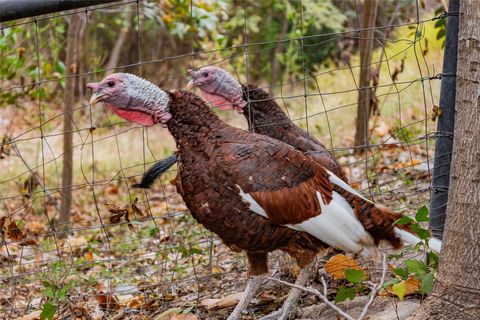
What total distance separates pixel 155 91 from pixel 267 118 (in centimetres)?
112

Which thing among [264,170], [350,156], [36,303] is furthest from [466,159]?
[350,156]

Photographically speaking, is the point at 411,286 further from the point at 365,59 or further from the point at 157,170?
the point at 365,59

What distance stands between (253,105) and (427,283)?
1.82m

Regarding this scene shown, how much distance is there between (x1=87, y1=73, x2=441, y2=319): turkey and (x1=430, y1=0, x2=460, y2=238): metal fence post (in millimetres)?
240

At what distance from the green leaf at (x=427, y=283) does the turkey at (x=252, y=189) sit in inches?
16.9

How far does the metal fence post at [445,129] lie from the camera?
12.7 ft

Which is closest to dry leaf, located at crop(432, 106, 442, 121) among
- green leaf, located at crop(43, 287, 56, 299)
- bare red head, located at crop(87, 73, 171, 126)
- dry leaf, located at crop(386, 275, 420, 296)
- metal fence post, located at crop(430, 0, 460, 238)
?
metal fence post, located at crop(430, 0, 460, 238)

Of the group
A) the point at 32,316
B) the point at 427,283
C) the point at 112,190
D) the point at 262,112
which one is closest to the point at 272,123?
the point at 262,112

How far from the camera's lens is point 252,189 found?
3.60 meters

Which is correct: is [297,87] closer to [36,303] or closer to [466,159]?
[36,303]

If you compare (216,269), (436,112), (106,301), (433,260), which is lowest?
(216,269)

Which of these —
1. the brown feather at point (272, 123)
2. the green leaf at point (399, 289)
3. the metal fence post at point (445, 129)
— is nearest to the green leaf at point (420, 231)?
the green leaf at point (399, 289)

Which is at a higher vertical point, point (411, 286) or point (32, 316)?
point (411, 286)

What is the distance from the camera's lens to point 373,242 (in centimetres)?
385
